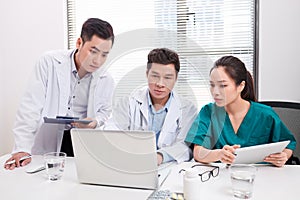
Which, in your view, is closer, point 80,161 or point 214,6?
point 80,161

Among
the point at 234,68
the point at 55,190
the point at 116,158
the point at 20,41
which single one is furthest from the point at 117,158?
the point at 20,41

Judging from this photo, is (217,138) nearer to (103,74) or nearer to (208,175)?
(208,175)

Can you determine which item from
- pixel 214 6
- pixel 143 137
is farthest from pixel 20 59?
pixel 143 137

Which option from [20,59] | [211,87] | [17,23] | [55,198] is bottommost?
[55,198]

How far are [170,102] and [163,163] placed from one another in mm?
247

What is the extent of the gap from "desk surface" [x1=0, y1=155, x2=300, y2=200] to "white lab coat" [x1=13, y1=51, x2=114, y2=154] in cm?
33

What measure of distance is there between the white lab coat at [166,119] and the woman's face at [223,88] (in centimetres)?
12

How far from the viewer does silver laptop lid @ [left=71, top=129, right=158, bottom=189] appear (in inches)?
36.9

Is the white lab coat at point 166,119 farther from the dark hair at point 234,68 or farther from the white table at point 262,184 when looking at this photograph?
the dark hair at point 234,68

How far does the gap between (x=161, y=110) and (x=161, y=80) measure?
130 millimetres

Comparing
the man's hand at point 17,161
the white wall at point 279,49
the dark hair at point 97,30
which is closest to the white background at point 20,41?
the dark hair at point 97,30

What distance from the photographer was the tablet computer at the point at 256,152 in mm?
1083

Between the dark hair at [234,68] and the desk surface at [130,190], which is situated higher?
the dark hair at [234,68]

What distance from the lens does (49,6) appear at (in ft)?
8.71
